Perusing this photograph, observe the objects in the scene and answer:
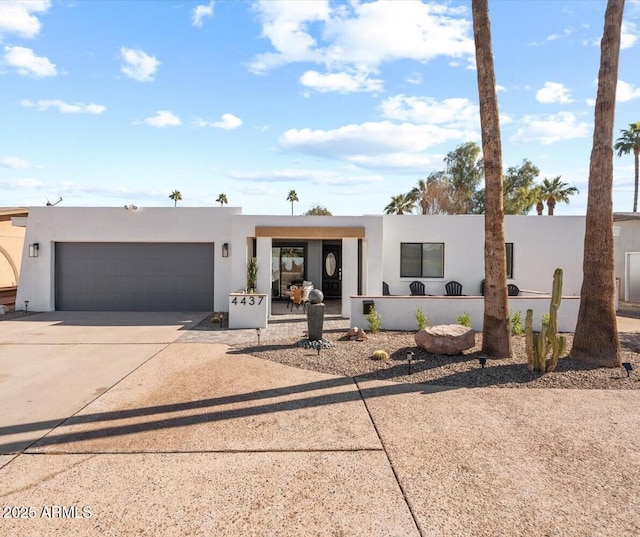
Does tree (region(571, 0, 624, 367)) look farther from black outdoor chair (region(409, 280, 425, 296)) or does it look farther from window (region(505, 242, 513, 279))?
window (region(505, 242, 513, 279))

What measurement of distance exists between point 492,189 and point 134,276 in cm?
1208

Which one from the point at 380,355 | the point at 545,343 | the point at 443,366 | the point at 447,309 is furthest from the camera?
the point at 447,309

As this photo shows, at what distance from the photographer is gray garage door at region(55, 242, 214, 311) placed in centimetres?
1495

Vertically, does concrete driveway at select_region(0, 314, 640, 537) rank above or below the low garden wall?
below

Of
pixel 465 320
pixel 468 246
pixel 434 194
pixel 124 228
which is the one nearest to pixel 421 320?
pixel 465 320

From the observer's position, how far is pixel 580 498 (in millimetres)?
3619

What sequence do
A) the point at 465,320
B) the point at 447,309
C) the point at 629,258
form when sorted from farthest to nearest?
the point at 629,258, the point at 447,309, the point at 465,320

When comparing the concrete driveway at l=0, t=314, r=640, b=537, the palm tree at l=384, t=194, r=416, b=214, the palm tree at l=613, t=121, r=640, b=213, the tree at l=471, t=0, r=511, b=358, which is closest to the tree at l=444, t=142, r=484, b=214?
the palm tree at l=384, t=194, r=416, b=214

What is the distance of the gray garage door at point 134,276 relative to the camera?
49.1 ft

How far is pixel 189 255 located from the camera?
14.9 m

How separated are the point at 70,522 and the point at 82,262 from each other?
44.5 ft

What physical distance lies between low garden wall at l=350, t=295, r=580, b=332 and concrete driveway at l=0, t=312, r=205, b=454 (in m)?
5.54

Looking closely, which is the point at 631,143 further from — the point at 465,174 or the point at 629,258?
the point at 629,258

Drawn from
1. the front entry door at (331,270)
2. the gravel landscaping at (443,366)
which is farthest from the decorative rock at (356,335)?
the front entry door at (331,270)
